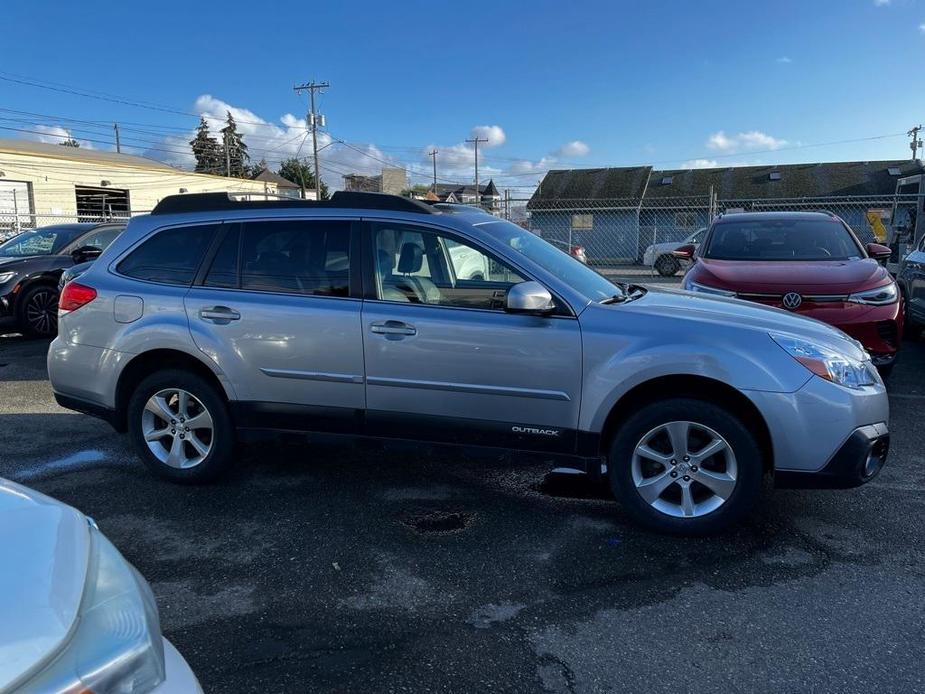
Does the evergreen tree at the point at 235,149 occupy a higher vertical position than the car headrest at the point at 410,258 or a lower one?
higher

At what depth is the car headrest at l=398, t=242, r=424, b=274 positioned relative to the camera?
4.07 meters

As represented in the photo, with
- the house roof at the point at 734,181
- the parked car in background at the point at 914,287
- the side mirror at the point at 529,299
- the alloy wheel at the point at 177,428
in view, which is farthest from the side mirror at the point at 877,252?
the house roof at the point at 734,181

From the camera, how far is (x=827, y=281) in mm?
6051

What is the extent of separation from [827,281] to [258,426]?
16.5 feet

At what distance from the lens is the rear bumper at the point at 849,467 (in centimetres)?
341

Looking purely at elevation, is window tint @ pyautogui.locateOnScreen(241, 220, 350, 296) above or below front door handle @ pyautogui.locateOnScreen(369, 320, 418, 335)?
above

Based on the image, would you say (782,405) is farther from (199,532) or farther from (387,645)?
(199,532)

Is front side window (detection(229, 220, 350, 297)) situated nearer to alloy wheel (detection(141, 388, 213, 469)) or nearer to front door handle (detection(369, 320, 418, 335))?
front door handle (detection(369, 320, 418, 335))

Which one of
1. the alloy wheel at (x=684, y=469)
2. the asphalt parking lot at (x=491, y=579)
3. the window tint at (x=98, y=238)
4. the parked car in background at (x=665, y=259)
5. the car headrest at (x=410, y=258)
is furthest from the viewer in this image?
the parked car in background at (x=665, y=259)

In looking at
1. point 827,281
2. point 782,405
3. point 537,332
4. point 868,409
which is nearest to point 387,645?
point 537,332

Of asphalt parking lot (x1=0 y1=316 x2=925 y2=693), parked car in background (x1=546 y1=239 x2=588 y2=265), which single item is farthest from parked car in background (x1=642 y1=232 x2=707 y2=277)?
asphalt parking lot (x1=0 y1=316 x2=925 y2=693)

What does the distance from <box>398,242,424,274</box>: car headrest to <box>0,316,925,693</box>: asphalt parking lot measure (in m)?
1.07

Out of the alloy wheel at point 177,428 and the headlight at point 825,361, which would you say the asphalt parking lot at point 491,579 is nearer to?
the alloy wheel at point 177,428

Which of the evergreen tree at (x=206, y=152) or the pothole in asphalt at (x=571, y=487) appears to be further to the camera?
the evergreen tree at (x=206, y=152)
